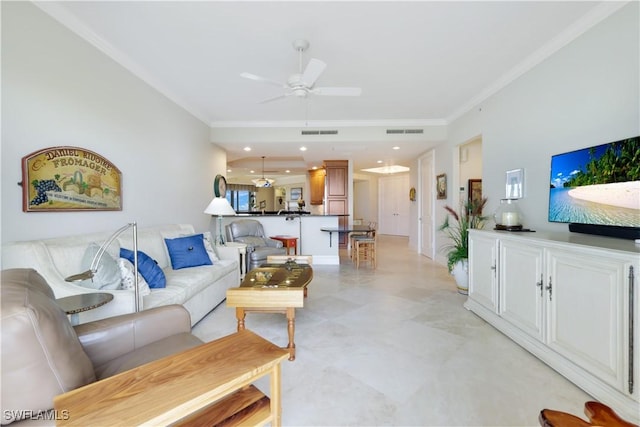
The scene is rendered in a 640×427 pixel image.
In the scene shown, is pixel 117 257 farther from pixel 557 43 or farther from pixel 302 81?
pixel 557 43

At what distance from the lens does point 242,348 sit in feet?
3.96

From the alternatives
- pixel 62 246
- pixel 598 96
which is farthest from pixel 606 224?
pixel 62 246

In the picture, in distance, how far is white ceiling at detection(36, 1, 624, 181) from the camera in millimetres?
2160

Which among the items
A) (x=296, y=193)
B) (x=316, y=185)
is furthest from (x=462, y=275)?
(x=296, y=193)

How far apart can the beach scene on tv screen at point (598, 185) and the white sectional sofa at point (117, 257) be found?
3573 millimetres

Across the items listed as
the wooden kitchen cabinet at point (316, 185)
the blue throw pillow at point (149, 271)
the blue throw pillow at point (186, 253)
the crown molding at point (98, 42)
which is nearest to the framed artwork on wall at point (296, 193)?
the wooden kitchen cabinet at point (316, 185)

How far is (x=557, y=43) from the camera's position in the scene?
2.54m

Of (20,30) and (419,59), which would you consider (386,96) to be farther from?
(20,30)

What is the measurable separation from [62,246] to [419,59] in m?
3.77

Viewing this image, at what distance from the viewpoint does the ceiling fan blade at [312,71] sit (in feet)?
7.32

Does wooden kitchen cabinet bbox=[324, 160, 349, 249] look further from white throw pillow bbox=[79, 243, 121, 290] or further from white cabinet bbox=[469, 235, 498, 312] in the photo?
white throw pillow bbox=[79, 243, 121, 290]

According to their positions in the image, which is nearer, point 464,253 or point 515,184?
point 515,184

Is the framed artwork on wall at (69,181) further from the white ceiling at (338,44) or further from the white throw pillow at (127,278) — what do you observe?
the white ceiling at (338,44)

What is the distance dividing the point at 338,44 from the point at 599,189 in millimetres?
2581
